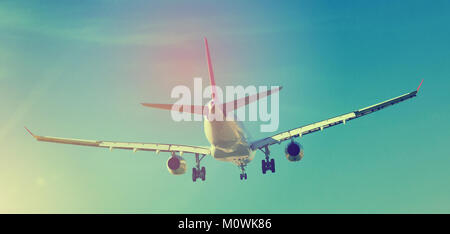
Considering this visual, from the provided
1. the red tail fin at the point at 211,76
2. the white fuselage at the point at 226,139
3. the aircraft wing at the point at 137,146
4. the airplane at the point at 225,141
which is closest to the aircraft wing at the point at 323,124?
the airplane at the point at 225,141

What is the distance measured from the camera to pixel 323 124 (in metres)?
35.6

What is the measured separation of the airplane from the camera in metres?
30.8

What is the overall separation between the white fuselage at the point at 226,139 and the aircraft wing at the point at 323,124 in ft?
7.41

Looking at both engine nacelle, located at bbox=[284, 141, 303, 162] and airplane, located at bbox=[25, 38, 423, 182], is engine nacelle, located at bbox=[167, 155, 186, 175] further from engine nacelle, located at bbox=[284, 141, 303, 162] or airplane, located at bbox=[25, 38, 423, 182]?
engine nacelle, located at bbox=[284, 141, 303, 162]

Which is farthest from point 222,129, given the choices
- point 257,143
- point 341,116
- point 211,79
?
point 341,116

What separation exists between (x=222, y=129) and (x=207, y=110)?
2.02 m

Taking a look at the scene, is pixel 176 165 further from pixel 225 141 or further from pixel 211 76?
pixel 211 76

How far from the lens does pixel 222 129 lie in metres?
31.5

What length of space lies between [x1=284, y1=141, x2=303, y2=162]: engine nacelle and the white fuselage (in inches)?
134

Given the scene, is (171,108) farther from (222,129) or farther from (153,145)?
(153,145)

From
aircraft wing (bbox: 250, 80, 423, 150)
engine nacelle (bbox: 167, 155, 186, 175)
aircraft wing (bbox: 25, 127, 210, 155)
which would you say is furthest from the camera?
engine nacelle (bbox: 167, 155, 186, 175)

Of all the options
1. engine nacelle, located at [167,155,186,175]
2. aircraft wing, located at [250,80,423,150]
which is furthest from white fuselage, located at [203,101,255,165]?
engine nacelle, located at [167,155,186,175]

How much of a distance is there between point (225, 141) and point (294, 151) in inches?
281

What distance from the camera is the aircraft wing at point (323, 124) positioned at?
110 ft
